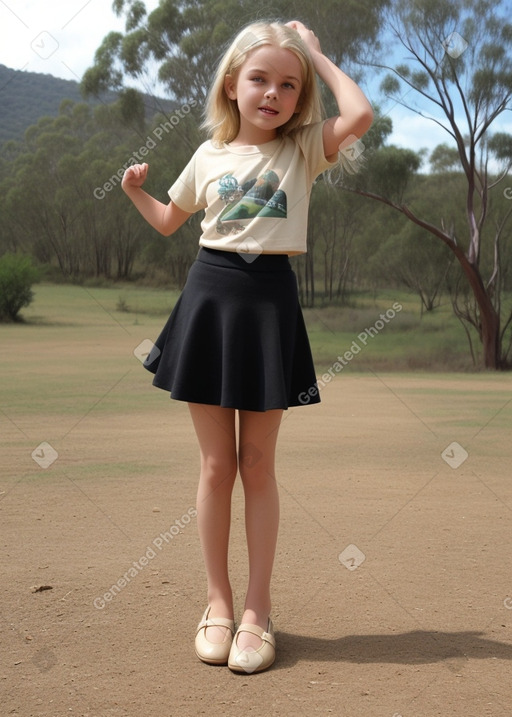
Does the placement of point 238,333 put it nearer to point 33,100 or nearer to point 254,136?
point 254,136

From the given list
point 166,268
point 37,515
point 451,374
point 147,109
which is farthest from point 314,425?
point 147,109

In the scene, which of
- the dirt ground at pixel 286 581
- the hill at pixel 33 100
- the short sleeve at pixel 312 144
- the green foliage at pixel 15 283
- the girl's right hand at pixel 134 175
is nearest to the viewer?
the dirt ground at pixel 286 581

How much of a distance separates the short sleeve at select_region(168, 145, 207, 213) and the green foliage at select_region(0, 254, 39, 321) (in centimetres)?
896

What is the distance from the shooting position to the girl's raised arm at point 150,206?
2.04m

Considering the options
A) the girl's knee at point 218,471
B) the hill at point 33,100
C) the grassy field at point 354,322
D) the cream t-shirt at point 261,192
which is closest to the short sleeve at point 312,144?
the cream t-shirt at point 261,192

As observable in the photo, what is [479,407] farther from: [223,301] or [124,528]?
[223,301]

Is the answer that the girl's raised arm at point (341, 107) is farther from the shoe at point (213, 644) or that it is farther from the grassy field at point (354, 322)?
the grassy field at point (354, 322)

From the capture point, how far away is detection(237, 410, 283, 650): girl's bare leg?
193 cm

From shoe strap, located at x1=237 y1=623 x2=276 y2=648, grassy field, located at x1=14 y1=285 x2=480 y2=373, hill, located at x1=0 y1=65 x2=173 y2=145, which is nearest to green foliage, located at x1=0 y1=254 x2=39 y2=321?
grassy field, located at x1=14 y1=285 x2=480 y2=373

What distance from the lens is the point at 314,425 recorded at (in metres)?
5.52

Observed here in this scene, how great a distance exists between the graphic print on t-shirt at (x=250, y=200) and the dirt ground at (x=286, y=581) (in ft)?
3.14

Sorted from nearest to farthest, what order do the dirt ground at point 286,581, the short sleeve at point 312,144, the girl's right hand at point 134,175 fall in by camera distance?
the dirt ground at point 286,581, the short sleeve at point 312,144, the girl's right hand at point 134,175

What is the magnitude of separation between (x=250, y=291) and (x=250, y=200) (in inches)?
7.5

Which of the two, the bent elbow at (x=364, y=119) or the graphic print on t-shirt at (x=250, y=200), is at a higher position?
the bent elbow at (x=364, y=119)
